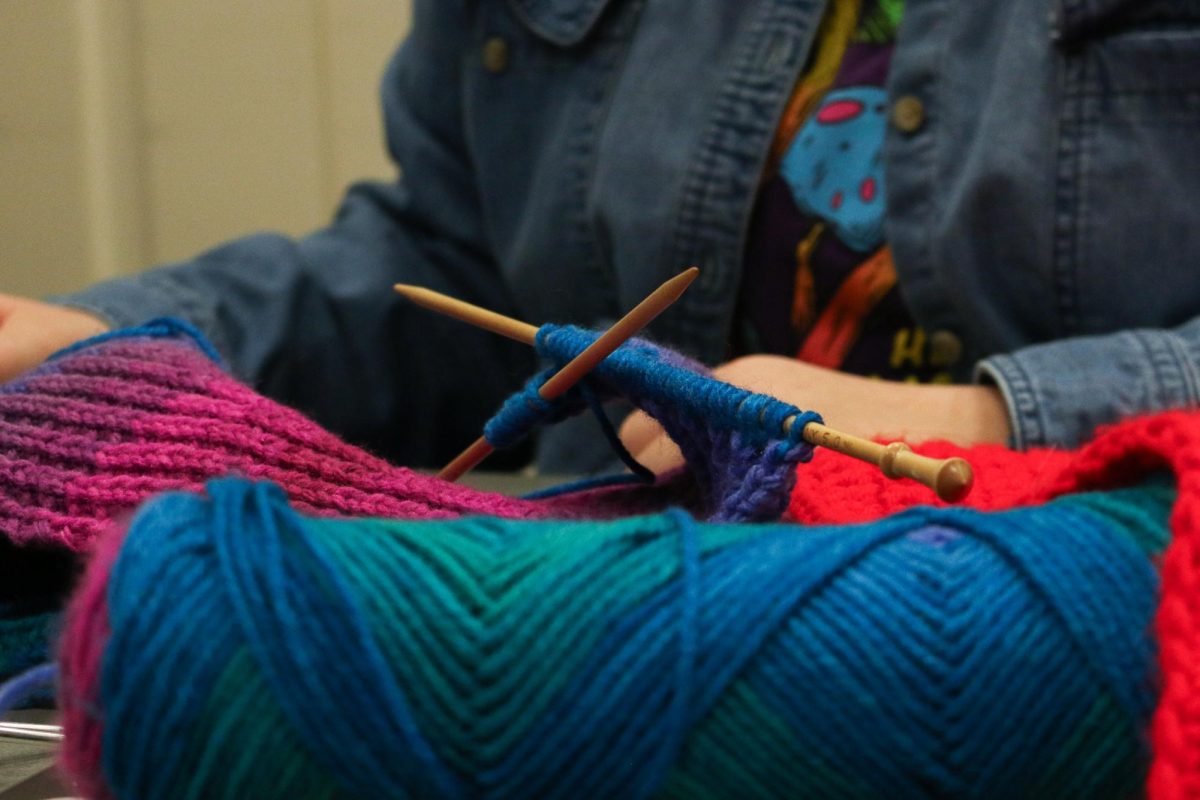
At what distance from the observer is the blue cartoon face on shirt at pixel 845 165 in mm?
721

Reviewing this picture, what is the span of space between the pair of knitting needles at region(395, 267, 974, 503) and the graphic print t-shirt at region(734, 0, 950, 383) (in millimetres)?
309

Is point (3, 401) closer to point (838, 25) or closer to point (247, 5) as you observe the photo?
point (838, 25)

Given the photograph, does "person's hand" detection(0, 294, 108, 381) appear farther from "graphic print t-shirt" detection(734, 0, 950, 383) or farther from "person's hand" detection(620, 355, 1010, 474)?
"graphic print t-shirt" detection(734, 0, 950, 383)

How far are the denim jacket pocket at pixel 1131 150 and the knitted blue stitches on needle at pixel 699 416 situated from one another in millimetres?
340

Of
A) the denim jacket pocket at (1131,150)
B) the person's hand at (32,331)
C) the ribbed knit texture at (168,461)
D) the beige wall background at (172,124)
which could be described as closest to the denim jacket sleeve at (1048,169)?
the denim jacket pocket at (1131,150)

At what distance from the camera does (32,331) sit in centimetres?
56

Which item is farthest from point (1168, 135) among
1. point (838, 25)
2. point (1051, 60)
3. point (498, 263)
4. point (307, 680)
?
point (307, 680)

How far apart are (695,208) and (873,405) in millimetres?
245

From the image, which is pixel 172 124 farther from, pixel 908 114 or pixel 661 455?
pixel 661 455

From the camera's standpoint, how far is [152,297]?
722 millimetres

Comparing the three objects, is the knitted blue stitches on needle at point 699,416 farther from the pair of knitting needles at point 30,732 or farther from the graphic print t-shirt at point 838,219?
the graphic print t-shirt at point 838,219

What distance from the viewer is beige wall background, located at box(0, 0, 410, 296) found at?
1321 millimetres

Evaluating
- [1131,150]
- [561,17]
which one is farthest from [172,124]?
[1131,150]

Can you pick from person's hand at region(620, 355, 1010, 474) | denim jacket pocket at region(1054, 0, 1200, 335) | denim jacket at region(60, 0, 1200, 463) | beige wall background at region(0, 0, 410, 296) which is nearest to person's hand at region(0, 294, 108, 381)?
denim jacket at region(60, 0, 1200, 463)
